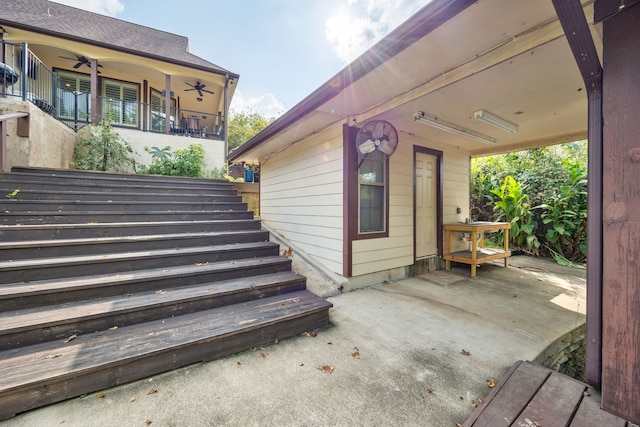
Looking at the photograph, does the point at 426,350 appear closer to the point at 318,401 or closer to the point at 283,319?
the point at 318,401

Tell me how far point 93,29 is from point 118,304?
35.2 ft

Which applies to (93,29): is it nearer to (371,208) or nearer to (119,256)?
(119,256)

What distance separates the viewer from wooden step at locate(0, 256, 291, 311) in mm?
2148

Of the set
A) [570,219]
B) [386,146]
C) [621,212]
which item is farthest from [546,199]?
[621,212]

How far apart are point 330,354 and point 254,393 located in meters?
0.69

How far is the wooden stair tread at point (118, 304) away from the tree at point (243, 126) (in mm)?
17081

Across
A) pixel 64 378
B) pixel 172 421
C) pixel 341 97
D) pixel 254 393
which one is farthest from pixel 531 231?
pixel 64 378

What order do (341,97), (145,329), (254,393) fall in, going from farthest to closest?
1. (341,97)
2. (145,329)
3. (254,393)

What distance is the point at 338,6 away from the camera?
479cm

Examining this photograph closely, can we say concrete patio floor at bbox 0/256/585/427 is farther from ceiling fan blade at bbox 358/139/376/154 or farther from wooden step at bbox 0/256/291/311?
ceiling fan blade at bbox 358/139/376/154

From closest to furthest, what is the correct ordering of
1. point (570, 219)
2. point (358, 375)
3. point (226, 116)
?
point (358, 375), point (570, 219), point (226, 116)

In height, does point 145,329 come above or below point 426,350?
above

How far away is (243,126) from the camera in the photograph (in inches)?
751

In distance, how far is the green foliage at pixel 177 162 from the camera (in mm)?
7270
